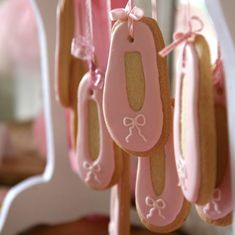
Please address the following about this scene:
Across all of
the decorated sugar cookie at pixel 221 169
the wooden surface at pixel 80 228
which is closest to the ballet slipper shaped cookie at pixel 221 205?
the decorated sugar cookie at pixel 221 169

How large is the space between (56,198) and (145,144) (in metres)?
0.33

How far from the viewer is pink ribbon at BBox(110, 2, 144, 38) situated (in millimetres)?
396

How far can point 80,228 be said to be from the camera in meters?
0.69

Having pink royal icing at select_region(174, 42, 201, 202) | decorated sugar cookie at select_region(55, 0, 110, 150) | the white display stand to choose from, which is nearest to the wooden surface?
the white display stand

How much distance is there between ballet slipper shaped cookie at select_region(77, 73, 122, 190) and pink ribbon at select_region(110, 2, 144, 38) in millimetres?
83

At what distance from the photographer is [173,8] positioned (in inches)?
25.5

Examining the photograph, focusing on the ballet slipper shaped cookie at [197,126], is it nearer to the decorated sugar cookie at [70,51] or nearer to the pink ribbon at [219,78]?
the pink ribbon at [219,78]

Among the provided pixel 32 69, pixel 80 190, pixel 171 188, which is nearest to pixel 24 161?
pixel 32 69

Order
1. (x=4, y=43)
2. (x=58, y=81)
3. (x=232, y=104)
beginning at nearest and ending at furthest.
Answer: (x=232, y=104), (x=58, y=81), (x=4, y=43)

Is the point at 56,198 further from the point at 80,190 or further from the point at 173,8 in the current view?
the point at 173,8

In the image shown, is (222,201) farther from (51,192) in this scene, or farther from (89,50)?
(51,192)

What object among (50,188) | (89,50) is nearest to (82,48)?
(89,50)

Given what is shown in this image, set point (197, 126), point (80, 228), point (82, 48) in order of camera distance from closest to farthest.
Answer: point (197, 126), point (82, 48), point (80, 228)

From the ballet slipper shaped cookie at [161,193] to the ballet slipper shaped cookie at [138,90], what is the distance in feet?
0.08
